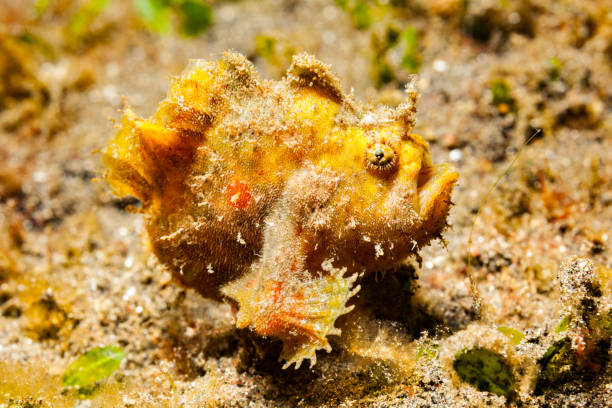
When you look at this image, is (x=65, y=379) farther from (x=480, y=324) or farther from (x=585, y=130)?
(x=585, y=130)

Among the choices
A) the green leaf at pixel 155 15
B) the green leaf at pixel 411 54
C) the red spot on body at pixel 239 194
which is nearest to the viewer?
the red spot on body at pixel 239 194

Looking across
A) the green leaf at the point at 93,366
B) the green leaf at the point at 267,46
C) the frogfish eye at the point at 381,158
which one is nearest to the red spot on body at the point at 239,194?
the frogfish eye at the point at 381,158

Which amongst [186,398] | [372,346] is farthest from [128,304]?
[372,346]

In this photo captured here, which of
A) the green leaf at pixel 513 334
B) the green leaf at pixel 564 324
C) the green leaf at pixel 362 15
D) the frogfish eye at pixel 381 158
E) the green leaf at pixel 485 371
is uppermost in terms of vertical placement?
the green leaf at pixel 362 15

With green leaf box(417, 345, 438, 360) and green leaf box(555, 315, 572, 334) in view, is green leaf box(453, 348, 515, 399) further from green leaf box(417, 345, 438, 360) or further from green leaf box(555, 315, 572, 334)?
green leaf box(555, 315, 572, 334)

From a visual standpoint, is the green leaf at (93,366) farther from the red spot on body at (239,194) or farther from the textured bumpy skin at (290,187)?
the red spot on body at (239,194)

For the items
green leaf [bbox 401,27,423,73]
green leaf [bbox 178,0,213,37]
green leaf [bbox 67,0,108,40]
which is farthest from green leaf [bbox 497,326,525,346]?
green leaf [bbox 67,0,108,40]
